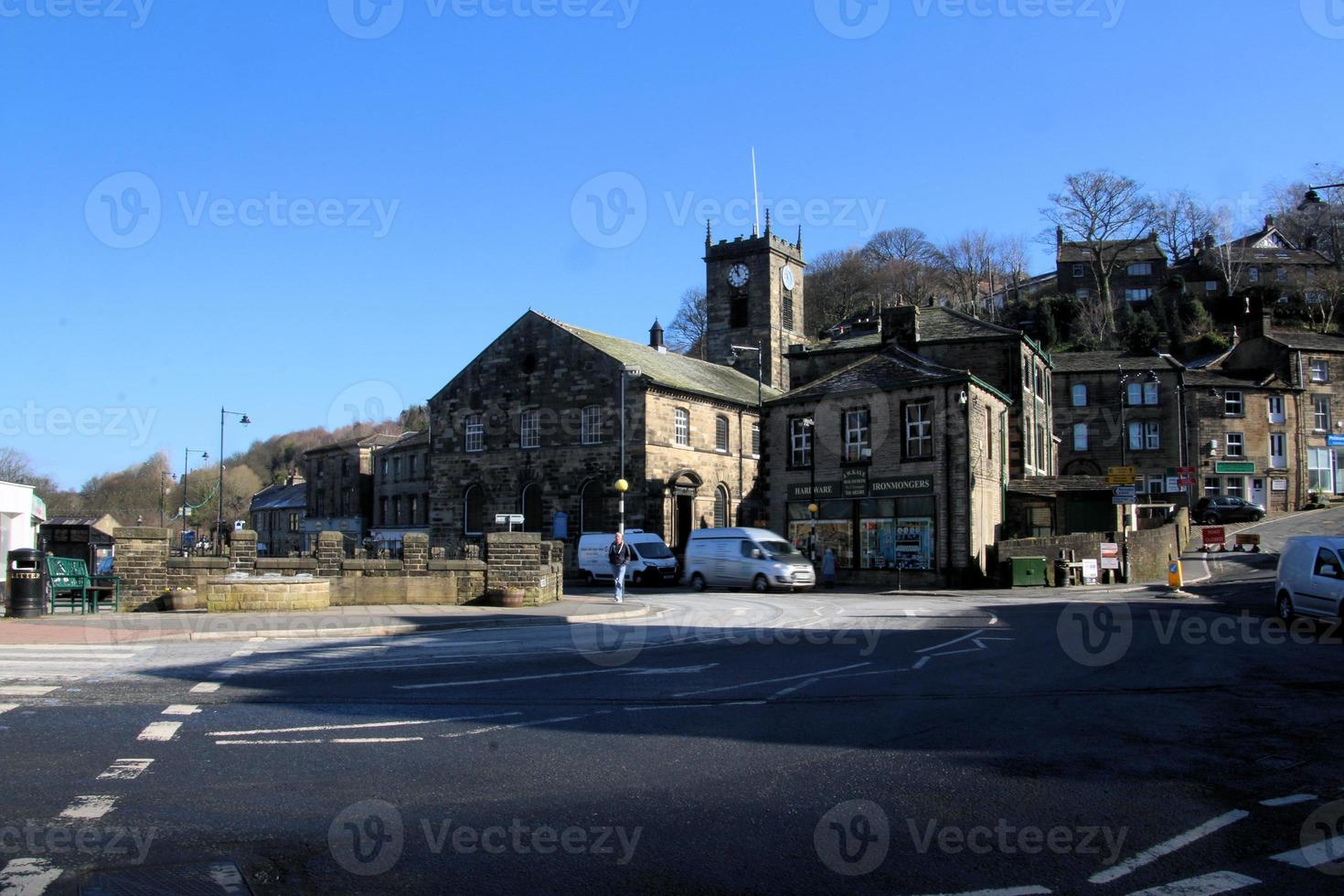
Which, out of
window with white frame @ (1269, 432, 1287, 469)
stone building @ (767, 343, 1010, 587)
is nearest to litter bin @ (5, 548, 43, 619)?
stone building @ (767, 343, 1010, 587)

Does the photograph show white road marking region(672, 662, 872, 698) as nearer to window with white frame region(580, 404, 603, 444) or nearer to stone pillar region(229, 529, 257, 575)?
stone pillar region(229, 529, 257, 575)

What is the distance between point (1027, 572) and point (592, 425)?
21220 millimetres

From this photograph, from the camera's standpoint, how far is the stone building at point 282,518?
84188mm

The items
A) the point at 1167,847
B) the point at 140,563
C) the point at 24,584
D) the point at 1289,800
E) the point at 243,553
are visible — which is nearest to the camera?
the point at 1167,847

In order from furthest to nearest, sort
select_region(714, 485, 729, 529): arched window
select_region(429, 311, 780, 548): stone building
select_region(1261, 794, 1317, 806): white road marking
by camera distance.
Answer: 1. select_region(714, 485, 729, 529): arched window
2. select_region(429, 311, 780, 548): stone building
3. select_region(1261, 794, 1317, 806): white road marking

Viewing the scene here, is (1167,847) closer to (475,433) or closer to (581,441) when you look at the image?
(581,441)

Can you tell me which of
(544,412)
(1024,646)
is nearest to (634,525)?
(544,412)

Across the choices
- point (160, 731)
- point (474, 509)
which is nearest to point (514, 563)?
point (160, 731)

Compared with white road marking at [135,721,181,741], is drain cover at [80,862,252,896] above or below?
below

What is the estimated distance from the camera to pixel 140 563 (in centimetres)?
2014

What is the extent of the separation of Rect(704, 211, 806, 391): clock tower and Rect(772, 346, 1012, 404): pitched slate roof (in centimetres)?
2718

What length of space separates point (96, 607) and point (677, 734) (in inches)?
610

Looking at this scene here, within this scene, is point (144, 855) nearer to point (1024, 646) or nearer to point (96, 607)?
point (1024, 646)

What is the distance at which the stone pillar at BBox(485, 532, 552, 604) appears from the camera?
74.2ft
